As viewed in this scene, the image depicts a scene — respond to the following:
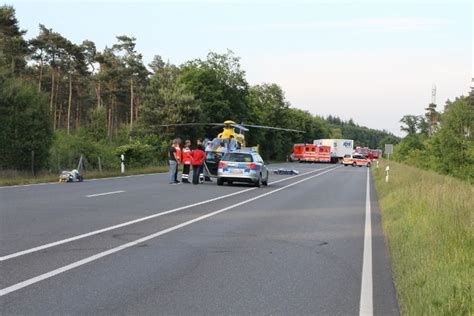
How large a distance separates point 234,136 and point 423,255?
23749mm

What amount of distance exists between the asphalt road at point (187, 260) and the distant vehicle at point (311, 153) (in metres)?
73.8

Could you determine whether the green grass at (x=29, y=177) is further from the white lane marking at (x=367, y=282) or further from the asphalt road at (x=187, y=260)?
the white lane marking at (x=367, y=282)

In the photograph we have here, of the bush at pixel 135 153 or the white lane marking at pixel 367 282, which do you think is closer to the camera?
the white lane marking at pixel 367 282

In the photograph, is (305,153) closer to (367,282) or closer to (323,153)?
(323,153)

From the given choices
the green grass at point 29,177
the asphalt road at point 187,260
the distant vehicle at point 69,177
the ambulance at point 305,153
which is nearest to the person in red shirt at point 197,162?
the distant vehicle at point 69,177

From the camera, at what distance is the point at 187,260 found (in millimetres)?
8570

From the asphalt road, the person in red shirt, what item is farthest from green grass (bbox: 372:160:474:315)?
the person in red shirt

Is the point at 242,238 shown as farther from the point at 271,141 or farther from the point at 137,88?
the point at 271,141

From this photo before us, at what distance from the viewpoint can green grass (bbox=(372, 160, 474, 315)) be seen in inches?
240

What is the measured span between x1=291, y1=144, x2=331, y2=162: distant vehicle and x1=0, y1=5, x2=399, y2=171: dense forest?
18.0 ft

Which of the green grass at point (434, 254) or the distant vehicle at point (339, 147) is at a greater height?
the distant vehicle at point (339, 147)

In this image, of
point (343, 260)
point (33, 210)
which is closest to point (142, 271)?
point (343, 260)

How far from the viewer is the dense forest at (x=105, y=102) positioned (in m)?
28.6

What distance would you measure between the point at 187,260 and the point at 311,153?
83529mm
